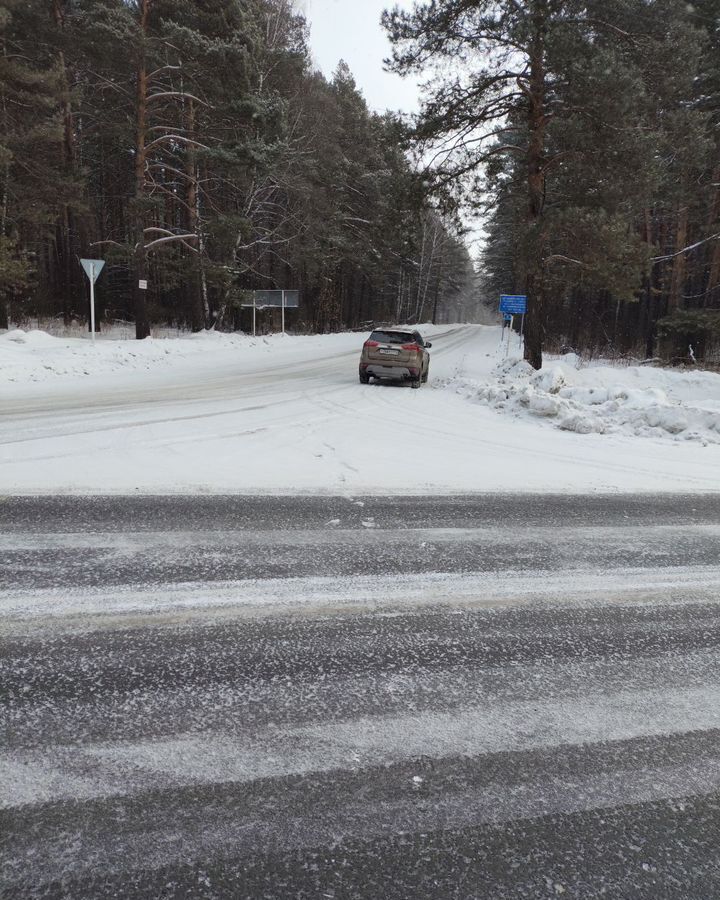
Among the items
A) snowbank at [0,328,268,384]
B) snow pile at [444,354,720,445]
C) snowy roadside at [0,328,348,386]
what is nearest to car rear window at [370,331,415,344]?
snow pile at [444,354,720,445]

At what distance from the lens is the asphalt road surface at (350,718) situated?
1.47 metres

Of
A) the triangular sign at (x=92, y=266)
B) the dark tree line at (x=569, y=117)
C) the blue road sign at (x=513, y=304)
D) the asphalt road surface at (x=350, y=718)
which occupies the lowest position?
the asphalt road surface at (x=350, y=718)

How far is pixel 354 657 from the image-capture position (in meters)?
2.46

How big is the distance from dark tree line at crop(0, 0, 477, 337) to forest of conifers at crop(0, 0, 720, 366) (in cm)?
12

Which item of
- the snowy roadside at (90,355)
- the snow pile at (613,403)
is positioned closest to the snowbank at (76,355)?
the snowy roadside at (90,355)

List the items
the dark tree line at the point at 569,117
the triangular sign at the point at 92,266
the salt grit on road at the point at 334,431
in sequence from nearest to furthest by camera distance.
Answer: the salt grit on road at the point at 334,431
the dark tree line at the point at 569,117
the triangular sign at the point at 92,266

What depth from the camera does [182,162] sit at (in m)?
25.5

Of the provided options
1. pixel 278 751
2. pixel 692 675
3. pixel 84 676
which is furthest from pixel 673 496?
pixel 84 676

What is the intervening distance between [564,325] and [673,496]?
3316 centimetres

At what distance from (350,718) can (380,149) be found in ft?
61.9

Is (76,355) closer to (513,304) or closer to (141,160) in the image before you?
(141,160)

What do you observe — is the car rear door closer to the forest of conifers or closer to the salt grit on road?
the salt grit on road

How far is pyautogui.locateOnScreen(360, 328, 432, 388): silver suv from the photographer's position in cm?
1377

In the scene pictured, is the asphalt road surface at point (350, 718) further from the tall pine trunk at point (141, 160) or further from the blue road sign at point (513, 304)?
the tall pine trunk at point (141, 160)
